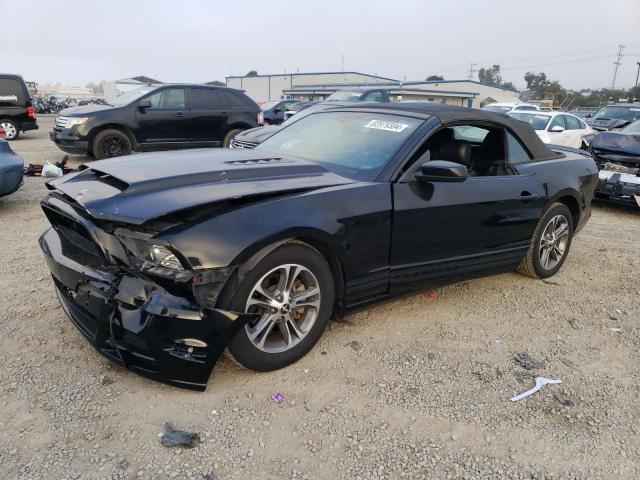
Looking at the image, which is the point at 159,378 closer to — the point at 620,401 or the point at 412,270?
the point at 412,270

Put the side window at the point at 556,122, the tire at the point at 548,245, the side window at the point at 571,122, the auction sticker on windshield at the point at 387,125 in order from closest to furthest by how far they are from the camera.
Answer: the auction sticker on windshield at the point at 387,125 < the tire at the point at 548,245 < the side window at the point at 556,122 < the side window at the point at 571,122

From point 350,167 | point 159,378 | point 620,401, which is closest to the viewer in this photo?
point 159,378

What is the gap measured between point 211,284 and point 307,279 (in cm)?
65

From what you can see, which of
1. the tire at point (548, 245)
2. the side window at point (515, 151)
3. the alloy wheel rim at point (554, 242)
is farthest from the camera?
the alloy wheel rim at point (554, 242)

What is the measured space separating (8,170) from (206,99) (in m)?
5.20

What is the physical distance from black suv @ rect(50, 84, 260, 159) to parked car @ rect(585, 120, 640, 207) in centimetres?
680

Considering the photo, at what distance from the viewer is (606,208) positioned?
8297 millimetres

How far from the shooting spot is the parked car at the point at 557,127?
1177 centimetres

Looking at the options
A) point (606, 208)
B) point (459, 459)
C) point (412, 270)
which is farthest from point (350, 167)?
point (606, 208)

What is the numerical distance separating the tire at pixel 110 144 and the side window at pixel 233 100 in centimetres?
229

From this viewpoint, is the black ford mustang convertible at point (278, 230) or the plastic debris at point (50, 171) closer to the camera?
the black ford mustang convertible at point (278, 230)

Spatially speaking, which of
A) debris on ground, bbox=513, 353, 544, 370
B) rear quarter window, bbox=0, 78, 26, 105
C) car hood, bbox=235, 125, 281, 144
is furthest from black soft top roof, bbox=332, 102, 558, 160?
rear quarter window, bbox=0, 78, 26, 105

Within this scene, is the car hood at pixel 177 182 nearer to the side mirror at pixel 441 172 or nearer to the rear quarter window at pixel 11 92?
the side mirror at pixel 441 172

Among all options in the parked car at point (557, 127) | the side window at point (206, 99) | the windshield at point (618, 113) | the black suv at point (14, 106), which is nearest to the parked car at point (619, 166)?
the parked car at point (557, 127)
